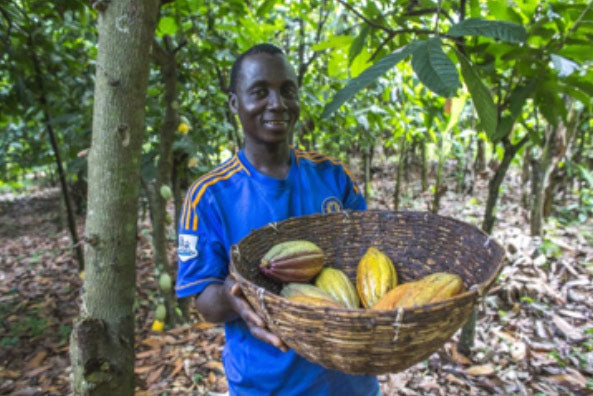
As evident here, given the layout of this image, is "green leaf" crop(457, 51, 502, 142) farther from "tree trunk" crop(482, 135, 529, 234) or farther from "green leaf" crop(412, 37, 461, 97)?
"tree trunk" crop(482, 135, 529, 234)

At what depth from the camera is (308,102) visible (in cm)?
304

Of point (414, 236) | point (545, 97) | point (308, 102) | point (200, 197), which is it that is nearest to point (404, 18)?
point (545, 97)

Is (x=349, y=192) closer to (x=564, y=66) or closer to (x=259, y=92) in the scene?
(x=259, y=92)

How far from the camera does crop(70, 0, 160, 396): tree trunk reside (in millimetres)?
885

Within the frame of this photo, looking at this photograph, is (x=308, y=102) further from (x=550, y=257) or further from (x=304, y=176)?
(x=550, y=257)

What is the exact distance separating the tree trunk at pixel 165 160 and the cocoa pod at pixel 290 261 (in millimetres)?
1296

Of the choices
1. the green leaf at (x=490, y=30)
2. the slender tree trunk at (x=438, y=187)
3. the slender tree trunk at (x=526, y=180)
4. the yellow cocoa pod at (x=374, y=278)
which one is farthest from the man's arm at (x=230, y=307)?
the slender tree trunk at (x=526, y=180)

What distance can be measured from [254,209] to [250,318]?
42 centimetres

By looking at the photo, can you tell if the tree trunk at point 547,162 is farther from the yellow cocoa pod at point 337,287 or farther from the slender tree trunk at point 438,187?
the yellow cocoa pod at point 337,287

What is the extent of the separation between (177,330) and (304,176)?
1.98m

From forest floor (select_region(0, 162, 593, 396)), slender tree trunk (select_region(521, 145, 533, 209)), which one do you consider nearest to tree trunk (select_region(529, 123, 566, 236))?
forest floor (select_region(0, 162, 593, 396))

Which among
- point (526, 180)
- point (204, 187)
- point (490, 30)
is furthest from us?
point (526, 180)

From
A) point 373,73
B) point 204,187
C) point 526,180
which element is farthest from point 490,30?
point 526,180

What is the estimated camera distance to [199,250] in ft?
3.66
